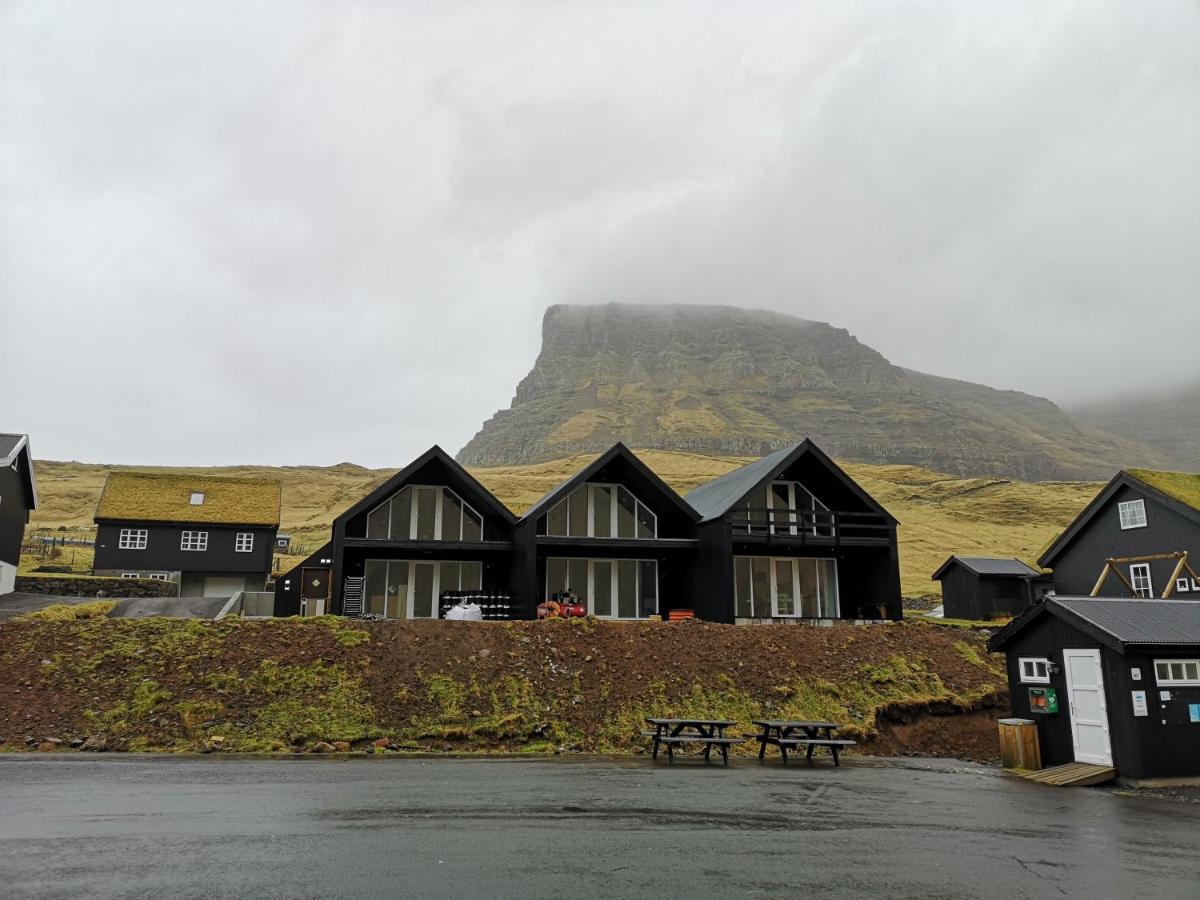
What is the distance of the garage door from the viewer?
44.2 m

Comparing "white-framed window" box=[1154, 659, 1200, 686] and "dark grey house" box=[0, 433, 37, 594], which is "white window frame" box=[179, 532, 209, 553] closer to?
"dark grey house" box=[0, 433, 37, 594]

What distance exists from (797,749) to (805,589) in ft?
40.4

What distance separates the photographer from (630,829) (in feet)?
33.4

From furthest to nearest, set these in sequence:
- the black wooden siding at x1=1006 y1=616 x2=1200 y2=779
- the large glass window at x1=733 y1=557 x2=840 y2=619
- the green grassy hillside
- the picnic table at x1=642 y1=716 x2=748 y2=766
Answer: the green grassy hillside < the large glass window at x1=733 y1=557 x2=840 y2=619 < the picnic table at x1=642 y1=716 x2=748 y2=766 < the black wooden siding at x1=1006 y1=616 x2=1200 y2=779

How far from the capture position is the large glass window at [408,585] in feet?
97.3

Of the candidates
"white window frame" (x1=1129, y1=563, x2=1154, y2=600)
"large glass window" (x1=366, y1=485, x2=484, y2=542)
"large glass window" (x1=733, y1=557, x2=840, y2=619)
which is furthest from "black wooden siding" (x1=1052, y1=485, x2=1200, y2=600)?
"large glass window" (x1=366, y1=485, x2=484, y2=542)

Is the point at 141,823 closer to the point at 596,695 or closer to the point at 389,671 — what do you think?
the point at 389,671

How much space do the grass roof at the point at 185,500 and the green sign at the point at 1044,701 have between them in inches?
1445

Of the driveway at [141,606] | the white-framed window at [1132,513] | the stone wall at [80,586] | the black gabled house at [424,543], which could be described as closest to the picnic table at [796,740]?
the black gabled house at [424,543]

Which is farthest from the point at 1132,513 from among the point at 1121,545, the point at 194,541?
the point at 194,541

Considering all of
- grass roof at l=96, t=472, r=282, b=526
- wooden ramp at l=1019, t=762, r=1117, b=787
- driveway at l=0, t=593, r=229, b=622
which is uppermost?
grass roof at l=96, t=472, r=282, b=526

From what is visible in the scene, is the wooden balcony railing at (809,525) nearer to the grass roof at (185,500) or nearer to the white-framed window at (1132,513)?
the white-framed window at (1132,513)

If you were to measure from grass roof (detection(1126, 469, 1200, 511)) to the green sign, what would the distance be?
1629 centimetres

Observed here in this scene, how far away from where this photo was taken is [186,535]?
43.5 m
